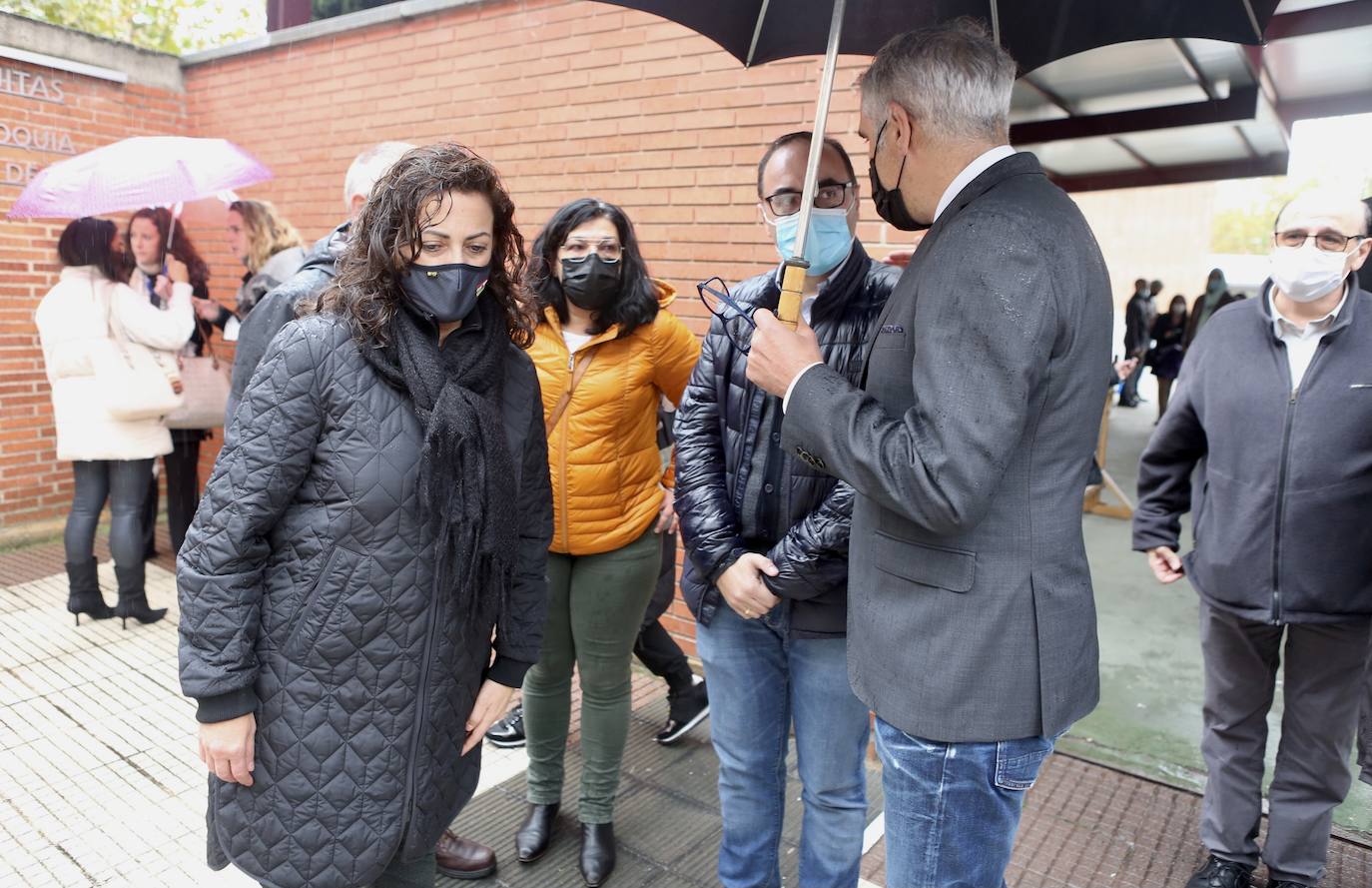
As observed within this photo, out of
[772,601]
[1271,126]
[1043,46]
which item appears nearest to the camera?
[1043,46]

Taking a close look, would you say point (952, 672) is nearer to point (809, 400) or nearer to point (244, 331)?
point (809, 400)

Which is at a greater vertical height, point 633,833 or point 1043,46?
point 1043,46

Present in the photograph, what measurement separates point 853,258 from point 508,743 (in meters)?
2.54

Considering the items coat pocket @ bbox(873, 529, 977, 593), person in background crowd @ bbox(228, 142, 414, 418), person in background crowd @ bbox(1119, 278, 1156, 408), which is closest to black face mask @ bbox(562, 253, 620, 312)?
person in background crowd @ bbox(228, 142, 414, 418)

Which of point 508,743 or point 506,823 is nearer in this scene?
point 506,823

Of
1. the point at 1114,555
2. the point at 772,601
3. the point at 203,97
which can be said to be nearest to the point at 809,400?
the point at 772,601

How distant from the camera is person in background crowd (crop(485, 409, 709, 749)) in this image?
3.81 metres

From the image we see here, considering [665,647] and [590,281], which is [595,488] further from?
[665,647]

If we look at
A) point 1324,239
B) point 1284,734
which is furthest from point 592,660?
point 1324,239

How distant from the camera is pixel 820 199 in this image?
230 cm

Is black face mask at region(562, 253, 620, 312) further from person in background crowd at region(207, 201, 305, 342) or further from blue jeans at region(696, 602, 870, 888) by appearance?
person in background crowd at region(207, 201, 305, 342)

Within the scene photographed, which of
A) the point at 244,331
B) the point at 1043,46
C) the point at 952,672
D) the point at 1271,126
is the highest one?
the point at 1271,126

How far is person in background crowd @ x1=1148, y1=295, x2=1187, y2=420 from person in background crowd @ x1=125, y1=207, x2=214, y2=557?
11547 millimetres

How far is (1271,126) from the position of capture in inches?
291
